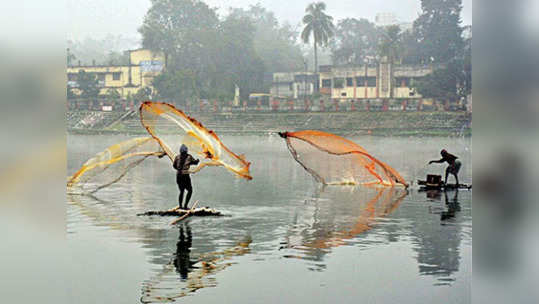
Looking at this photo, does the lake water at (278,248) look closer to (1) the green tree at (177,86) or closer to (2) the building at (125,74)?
(1) the green tree at (177,86)

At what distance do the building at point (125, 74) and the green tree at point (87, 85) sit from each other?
62.0 inches

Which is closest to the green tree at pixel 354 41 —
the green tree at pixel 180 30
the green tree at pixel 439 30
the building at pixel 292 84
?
the building at pixel 292 84

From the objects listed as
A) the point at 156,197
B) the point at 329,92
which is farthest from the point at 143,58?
the point at 156,197

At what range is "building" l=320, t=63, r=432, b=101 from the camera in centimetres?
6112

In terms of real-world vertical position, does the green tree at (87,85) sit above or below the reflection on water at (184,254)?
above

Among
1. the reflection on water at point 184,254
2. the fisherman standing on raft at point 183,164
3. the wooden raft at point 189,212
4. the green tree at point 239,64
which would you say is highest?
the green tree at point 239,64

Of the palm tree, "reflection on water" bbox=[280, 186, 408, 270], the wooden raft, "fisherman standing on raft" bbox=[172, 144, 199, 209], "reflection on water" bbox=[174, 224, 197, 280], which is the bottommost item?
"reflection on water" bbox=[280, 186, 408, 270]

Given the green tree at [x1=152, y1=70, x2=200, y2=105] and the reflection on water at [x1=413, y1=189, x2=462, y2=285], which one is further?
the green tree at [x1=152, y1=70, x2=200, y2=105]

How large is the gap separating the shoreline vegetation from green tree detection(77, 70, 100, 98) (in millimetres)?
2951

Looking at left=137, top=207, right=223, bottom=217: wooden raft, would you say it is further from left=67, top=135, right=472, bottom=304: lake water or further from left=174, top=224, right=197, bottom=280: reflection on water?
left=174, top=224, right=197, bottom=280: reflection on water

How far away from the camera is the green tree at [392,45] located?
63.7 meters

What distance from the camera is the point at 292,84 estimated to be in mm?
68250

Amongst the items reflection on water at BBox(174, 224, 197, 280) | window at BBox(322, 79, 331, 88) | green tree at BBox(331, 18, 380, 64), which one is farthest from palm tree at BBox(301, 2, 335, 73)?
reflection on water at BBox(174, 224, 197, 280)
